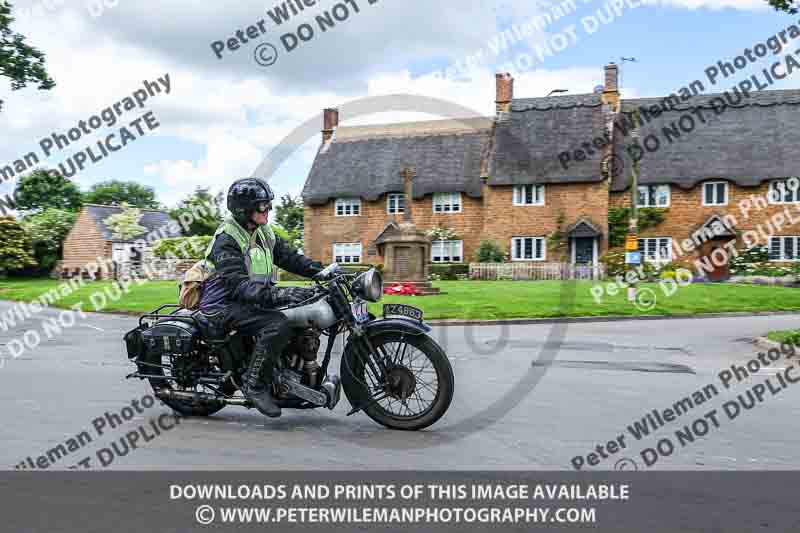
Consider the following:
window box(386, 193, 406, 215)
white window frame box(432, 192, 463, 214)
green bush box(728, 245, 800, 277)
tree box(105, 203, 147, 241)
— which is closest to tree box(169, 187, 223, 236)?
tree box(105, 203, 147, 241)

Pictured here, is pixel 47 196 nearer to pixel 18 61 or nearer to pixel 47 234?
pixel 47 234

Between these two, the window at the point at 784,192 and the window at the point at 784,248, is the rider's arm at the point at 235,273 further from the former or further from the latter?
the window at the point at 784,192

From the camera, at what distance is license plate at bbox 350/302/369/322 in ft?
19.2

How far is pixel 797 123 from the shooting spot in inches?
1727

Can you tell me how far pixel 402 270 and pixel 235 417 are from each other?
22.7 m

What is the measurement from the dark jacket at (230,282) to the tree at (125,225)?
50.6 meters

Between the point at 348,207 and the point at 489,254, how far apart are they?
11.0 m

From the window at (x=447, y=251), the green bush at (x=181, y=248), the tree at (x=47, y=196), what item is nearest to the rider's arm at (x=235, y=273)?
the green bush at (x=181, y=248)

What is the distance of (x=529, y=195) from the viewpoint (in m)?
44.6

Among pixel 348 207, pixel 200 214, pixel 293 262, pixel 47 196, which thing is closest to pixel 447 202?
pixel 348 207

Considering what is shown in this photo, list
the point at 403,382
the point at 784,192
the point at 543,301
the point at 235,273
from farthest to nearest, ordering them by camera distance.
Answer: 1. the point at 784,192
2. the point at 543,301
3. the point at 403,382
4. the point at 235,273

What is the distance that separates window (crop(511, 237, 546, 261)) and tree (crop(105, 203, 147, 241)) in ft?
90.0

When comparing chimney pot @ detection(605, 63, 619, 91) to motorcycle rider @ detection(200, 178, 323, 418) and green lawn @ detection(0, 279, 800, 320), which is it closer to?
green lawn @ detection(0, 279, 800, 320)
